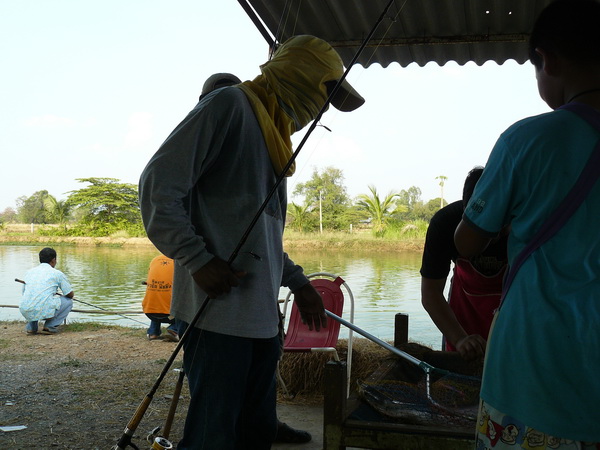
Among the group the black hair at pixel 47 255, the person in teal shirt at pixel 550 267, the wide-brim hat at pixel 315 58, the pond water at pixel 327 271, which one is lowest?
the pond water at pixel 327 271

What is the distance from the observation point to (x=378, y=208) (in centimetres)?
2605

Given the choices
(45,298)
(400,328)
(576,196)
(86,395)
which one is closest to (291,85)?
(576,196)

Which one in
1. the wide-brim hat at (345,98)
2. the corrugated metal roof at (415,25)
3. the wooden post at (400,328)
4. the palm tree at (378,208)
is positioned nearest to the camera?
the wide-brim hat at (345,98)

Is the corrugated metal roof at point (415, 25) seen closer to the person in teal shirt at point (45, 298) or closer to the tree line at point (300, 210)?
the person in teal shirt at point (45, 298)

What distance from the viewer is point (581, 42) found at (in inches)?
40.5

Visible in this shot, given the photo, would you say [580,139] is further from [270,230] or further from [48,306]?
[48,306]

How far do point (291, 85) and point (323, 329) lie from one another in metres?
2.64

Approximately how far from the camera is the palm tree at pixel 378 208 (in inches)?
1017

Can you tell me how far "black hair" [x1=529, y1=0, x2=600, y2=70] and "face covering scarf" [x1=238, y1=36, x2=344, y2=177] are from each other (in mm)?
875

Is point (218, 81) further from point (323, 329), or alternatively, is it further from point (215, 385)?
point (323, 329)

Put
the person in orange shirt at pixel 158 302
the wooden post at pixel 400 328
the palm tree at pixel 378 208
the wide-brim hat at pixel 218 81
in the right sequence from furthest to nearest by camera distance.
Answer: the palm tree at pixel 378 208, the person in orange shirt at pixel 158 302, the wooden post at pixel 400 328, the wide-brim hat at pixel 218 81

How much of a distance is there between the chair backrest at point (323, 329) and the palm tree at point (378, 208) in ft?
69.7

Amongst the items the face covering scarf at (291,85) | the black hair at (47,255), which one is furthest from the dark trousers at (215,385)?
the black hair at (47,255)

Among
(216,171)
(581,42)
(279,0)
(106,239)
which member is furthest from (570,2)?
(106,239)
